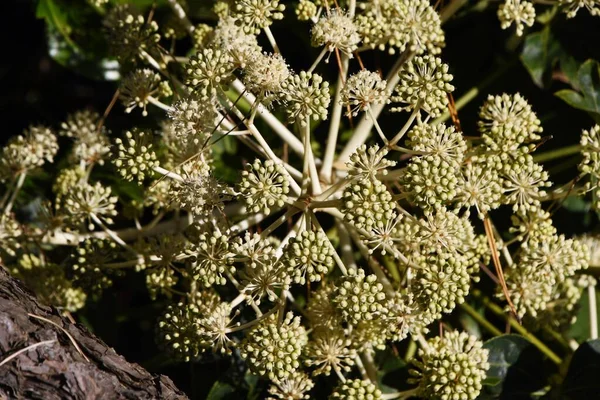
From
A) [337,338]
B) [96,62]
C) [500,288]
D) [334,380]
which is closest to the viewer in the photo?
[337,338]

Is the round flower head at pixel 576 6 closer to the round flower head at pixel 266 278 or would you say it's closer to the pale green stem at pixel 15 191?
the round flower head at pixel 266 278

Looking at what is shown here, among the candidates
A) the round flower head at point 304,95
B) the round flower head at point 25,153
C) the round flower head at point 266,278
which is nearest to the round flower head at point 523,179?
the round flower head at point 304,95

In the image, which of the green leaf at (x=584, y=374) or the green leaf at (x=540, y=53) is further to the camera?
the green leaf at (x=540, y=53)

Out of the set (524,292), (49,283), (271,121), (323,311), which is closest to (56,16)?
(49,283)

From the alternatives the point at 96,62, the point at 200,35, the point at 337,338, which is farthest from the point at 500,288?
the point at 96,62

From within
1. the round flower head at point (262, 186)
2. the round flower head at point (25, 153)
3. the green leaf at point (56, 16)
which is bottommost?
the round flower head at point (262, 186)

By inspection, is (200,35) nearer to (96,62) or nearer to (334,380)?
(96,62)
